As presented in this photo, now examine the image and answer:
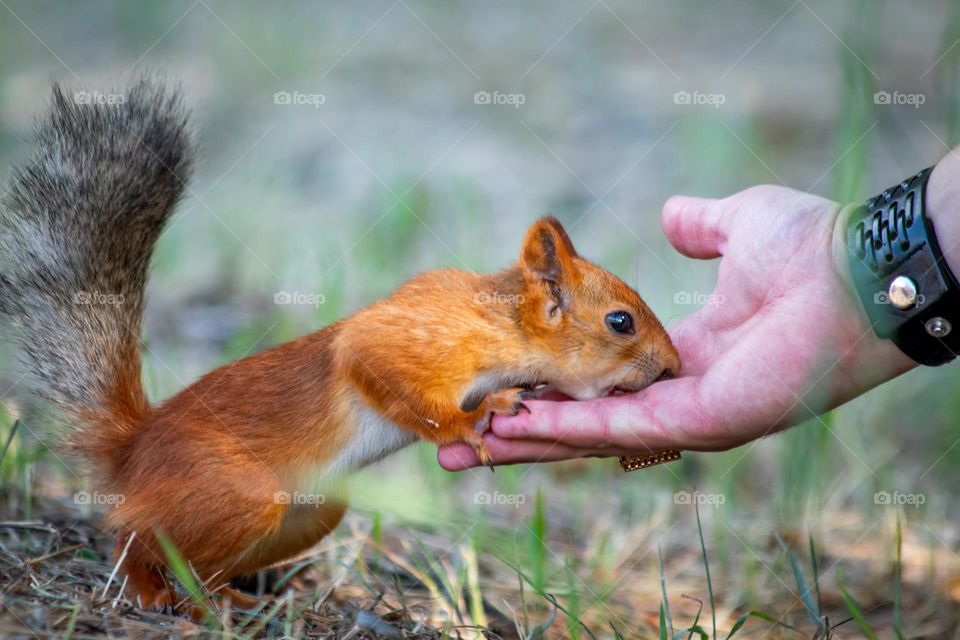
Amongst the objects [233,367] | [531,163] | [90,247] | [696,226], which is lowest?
[233,367]

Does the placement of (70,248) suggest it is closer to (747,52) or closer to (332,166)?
(332,166)

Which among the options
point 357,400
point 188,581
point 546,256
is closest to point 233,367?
point 357,400

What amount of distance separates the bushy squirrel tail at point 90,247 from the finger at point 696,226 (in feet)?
5.11

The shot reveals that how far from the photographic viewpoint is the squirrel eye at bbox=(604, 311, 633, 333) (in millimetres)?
2889

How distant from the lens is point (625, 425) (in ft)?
8.87

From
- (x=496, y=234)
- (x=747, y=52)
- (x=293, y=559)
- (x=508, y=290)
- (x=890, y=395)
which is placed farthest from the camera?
(x=747, y=52)

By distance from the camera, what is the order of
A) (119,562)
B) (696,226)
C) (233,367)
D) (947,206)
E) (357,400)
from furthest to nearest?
(696,226) → (233,367) → (357,400) → (119,562) → (947,206)

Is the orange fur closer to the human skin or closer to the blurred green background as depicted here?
the human skin

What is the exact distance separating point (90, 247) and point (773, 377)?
77.2 inches

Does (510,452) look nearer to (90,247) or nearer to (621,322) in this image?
(621,322)

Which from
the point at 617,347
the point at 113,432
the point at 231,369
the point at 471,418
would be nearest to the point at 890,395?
the point at 617,347

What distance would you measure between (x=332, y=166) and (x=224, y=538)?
12.9ft

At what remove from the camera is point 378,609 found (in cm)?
295

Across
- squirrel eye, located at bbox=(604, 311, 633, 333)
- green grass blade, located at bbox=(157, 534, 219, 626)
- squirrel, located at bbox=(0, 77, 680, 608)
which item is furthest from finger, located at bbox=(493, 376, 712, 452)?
green grass blade, located at bbox=(157, 534, 219, 626)
